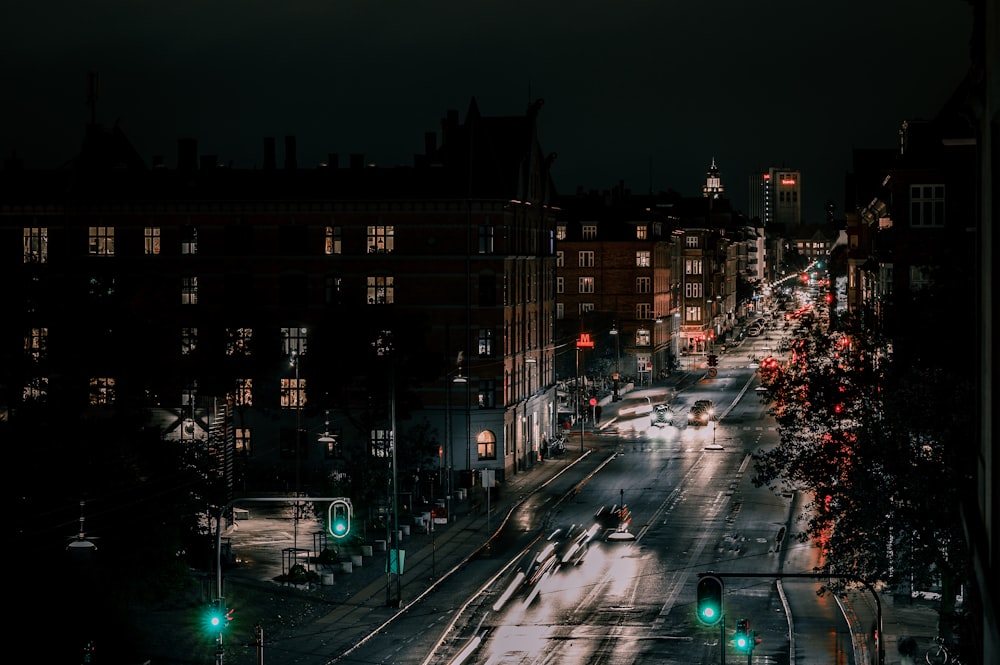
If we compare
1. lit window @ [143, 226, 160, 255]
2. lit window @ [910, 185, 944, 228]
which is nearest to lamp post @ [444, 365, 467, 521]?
lit window @ [143, 226, 160, 255]

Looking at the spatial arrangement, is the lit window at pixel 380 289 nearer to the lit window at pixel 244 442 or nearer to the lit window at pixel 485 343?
the lit window at pixel 485 343

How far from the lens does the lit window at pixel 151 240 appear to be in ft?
265

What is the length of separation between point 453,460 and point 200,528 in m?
24.7

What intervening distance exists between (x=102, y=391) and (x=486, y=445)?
20.8 meters

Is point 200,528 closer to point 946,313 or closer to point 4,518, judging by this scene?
point 4,518

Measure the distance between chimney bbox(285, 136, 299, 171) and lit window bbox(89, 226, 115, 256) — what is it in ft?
34.1

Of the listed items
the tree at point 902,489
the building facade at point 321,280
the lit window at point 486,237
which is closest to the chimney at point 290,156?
the building facade at point 321,280

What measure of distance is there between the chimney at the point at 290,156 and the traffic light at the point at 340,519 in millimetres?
45755

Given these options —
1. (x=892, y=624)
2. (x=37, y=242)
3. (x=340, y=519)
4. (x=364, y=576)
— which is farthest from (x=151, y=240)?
(x=892, y=624)

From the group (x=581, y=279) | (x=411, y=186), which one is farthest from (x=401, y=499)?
(x=581, y=279)

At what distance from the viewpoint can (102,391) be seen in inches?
3071

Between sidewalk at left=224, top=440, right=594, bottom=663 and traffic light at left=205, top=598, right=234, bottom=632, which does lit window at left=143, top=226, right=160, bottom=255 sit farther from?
traffic light at left=205, top=598, right=234, bottom=632

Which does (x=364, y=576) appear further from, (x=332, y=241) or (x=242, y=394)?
(x=332, y=241)

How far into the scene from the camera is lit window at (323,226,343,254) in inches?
3118
